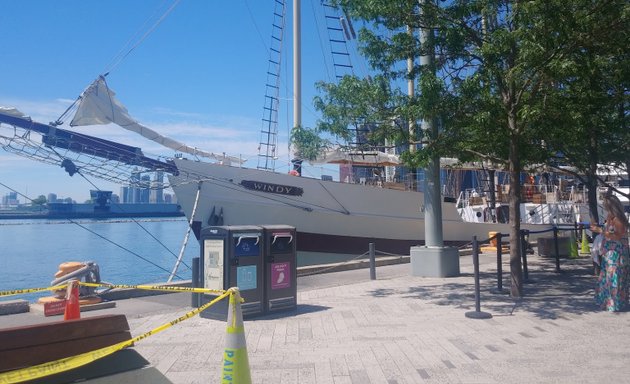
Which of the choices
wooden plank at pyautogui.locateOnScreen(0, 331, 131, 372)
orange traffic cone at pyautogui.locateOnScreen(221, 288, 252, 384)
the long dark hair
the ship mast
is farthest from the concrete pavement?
the ship mast

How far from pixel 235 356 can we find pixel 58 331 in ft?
4.56

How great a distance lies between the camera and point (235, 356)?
4.47 metres

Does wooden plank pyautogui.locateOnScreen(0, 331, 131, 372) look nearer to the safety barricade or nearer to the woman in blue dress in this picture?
the safety barricade

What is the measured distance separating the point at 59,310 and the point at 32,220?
2985 inches

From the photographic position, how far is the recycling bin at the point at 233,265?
26.3 feet

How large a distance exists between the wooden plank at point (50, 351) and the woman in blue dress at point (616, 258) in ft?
23.5

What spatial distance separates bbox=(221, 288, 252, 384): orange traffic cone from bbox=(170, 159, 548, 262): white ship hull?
45.5 ft

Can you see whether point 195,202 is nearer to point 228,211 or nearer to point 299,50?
point 228,211

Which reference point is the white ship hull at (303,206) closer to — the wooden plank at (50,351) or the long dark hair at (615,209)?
the long dark hair at (615,209)

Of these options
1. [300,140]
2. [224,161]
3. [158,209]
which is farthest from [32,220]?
[300,140]

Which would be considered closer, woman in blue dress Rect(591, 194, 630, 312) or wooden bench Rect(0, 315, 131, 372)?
wooden bench Rect(0, 315, 131, 372)

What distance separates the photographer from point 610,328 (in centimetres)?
710

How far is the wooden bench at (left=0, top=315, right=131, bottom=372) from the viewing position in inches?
151

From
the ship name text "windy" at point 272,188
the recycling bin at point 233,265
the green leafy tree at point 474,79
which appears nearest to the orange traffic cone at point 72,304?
the recycling bin at point 233,265
